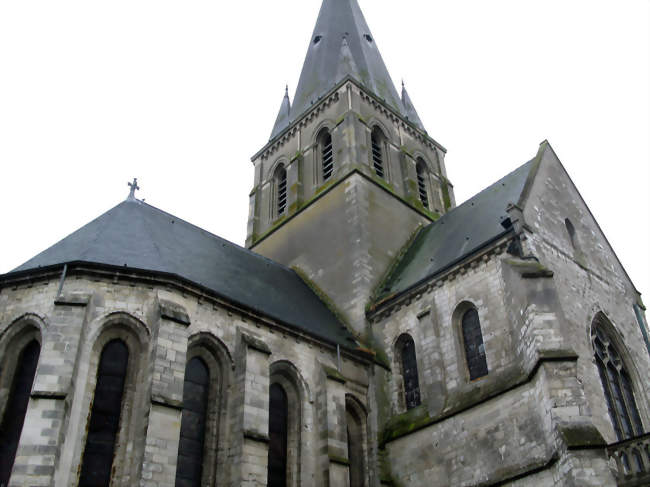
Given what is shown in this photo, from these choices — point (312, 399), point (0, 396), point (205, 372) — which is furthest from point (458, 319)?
point (0, 396)

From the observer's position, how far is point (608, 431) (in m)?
13.3

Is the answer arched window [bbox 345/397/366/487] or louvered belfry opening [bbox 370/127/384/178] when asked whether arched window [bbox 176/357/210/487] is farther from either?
louvered belfry opening [bbox 370/127/384/178]

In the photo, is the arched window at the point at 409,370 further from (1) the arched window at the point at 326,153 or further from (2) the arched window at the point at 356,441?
(1) the arched window at the point at 326,153

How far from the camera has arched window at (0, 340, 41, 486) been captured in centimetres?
1250

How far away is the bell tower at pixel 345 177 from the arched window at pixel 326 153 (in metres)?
0.04

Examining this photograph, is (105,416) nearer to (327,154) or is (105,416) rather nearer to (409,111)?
(327,154)

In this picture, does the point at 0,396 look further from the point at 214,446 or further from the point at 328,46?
the point at 328,46

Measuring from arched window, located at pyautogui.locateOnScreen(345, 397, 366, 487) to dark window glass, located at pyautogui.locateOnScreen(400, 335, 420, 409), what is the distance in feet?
4.29

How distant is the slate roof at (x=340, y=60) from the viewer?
28266 millimetres

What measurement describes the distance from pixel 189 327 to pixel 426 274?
277 inches

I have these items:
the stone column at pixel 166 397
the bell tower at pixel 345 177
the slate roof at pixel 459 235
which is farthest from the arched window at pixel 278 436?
the slate roof at pixel 459 235

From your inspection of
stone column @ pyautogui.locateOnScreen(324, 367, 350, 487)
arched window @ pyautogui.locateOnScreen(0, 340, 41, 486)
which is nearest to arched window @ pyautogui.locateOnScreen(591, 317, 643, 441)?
stone column @ pyautogui.locateOnScreen(324, 367, 350, 487)

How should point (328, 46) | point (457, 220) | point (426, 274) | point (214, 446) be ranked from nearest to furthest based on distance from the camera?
point (214, 446)
point (426, 274)
point (457, 220)
point (328, 46)

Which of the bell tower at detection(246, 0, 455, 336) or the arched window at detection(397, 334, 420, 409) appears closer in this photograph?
the arched window at detection(397, 334, 420, 409)
